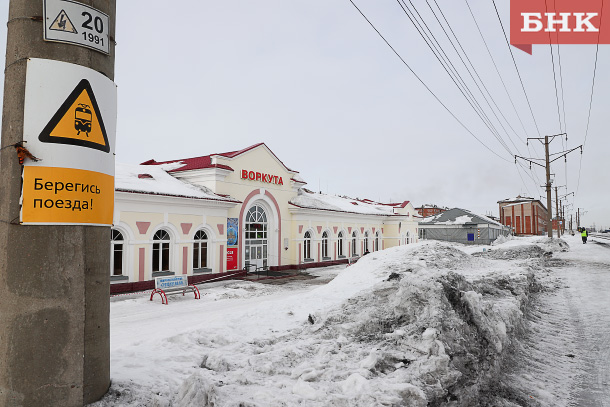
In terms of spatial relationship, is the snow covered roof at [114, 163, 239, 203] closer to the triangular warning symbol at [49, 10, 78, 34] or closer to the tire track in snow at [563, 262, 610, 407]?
the triangular warning symbol at [49, 10, 78, 34]

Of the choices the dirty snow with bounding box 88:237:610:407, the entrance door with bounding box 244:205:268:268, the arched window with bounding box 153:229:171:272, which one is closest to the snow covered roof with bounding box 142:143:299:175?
the entrance door with bounding box 244:205:268:268

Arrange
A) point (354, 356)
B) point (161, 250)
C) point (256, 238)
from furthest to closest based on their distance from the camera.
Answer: point (256, 238) < point (161, 250) < point (354, 356)

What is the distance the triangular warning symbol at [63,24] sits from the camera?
10.1 ft

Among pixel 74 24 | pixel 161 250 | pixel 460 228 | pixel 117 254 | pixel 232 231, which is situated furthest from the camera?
pixel 460 228

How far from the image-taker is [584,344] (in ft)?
25.5

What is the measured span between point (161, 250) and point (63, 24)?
→ 15.0m

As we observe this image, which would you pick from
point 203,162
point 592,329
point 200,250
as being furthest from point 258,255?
point 592,329

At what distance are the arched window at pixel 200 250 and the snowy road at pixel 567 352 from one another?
14.4 meters

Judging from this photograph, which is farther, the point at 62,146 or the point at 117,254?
the point at 117,254

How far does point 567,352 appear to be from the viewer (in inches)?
290

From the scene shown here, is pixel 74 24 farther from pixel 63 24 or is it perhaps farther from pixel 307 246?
pixel 307 246

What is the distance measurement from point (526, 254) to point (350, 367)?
25590 mm

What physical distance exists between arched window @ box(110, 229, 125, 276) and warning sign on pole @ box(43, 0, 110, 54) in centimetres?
1339

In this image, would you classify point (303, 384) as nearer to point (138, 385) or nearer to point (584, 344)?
point (138, 385)
